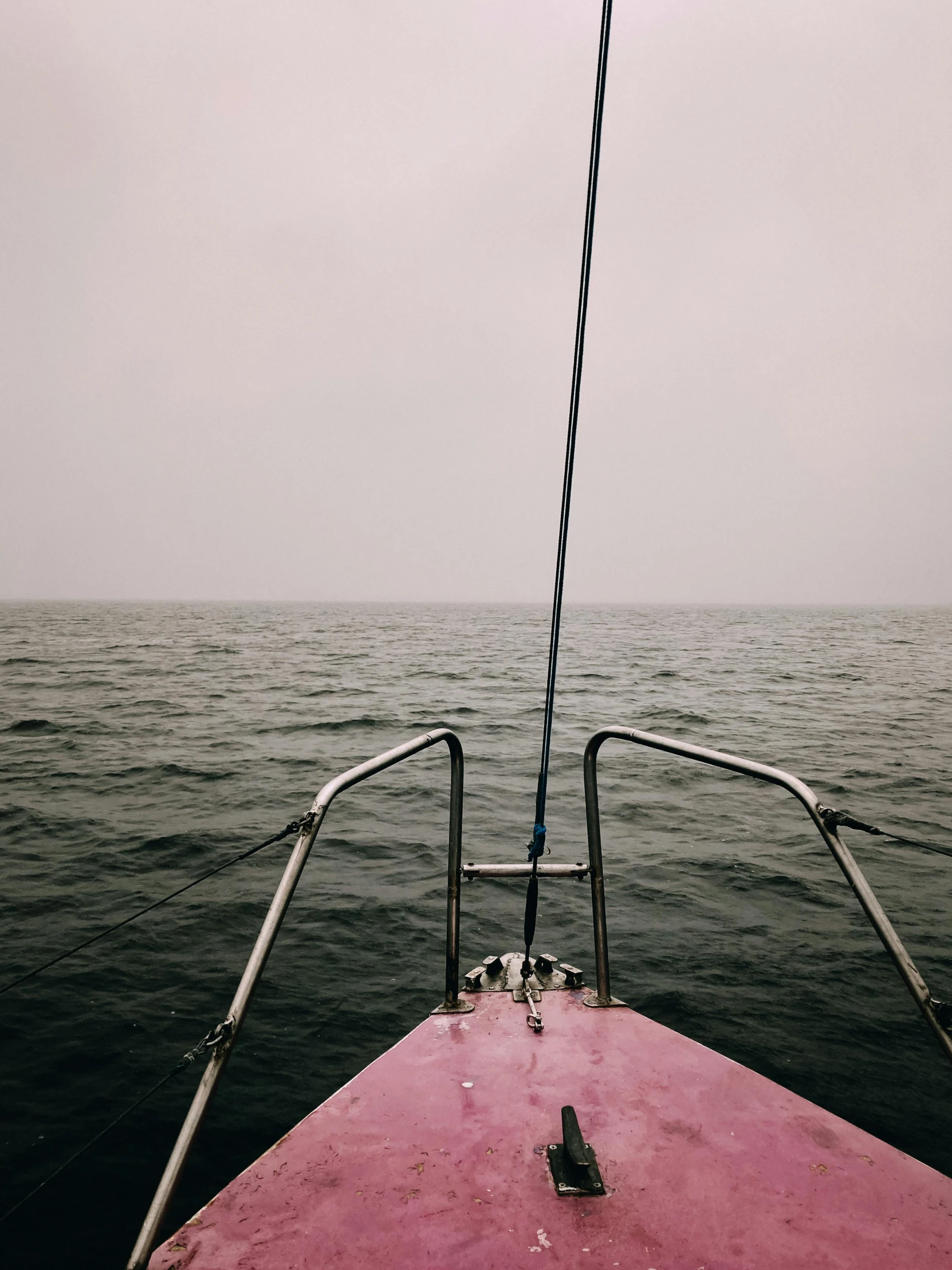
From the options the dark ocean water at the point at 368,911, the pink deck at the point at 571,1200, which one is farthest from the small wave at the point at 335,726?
the pink deck at the point at 571,1200

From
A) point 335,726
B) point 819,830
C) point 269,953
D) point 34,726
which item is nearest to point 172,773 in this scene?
point 335,726

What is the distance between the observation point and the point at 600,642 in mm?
45812

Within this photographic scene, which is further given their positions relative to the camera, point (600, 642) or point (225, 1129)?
point (600, 642)

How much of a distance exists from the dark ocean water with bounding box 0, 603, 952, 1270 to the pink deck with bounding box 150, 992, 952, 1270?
6.85 feet

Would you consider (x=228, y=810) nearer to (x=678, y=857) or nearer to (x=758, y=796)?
(x=678, y=857)

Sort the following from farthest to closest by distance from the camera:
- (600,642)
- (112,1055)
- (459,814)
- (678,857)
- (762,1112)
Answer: (600,642)
(678,857)
(112,1055)
(459,814)
(762,1112)

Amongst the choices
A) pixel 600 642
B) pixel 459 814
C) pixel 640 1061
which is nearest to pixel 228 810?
pixel 459 814

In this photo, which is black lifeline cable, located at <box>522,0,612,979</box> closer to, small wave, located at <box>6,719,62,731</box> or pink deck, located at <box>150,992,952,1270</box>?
pink deck, located at <box>150,992,952,1270</box>

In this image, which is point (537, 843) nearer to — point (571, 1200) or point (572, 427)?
point (571, 1200)

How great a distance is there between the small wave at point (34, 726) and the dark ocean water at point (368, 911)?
0.27 ft

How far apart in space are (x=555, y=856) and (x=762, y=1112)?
5.70m

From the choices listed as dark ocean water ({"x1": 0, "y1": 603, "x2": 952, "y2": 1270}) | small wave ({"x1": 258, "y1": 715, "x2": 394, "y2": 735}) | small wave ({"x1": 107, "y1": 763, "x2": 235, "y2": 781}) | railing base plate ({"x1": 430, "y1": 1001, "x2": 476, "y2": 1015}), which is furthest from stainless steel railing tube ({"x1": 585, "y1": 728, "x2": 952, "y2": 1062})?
small wave ({"x1": 258, "y1": 715, "x2": 394, "y2": 735})

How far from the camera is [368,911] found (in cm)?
645

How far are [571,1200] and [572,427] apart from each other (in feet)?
8.78
